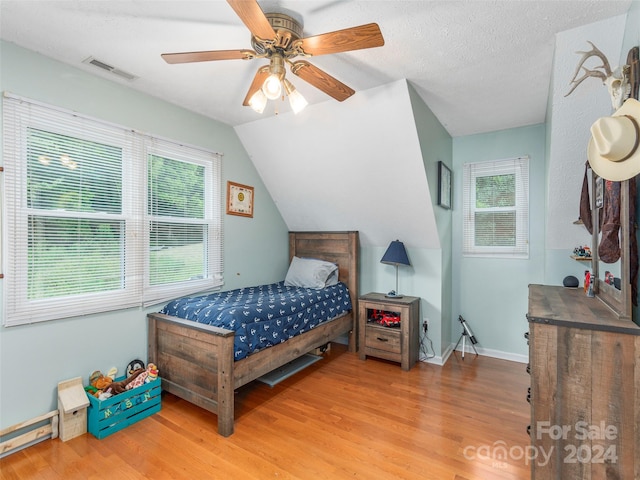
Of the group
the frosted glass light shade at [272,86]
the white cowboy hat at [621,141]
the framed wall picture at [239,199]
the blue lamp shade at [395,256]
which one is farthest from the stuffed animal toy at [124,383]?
the white cowboy hat at [621,141]

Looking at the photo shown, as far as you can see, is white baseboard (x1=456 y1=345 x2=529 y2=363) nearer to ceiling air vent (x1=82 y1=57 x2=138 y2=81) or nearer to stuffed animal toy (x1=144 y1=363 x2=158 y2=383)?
stuffed animal toy (x1=144 y1=363 x2=158 y2=383)

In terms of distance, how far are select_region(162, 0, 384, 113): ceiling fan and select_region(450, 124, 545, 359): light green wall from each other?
2.36 meters

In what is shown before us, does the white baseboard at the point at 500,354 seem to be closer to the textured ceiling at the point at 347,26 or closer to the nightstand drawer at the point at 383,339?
the nightstand drawer at the point at 383,339

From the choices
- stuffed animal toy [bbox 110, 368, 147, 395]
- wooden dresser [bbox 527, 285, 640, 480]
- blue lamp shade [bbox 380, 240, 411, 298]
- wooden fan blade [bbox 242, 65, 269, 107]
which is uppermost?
wooden fan blade [bbox 242, 65, 269, 107]

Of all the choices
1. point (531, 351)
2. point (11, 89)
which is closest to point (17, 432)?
point (11, 89)

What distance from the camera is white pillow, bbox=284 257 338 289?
3537mm

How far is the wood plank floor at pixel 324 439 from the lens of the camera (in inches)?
69.2

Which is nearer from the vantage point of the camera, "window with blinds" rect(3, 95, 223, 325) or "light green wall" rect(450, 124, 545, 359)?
"window with blinds" rect(3, 95, 223, 325)

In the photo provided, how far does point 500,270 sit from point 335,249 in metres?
1.83

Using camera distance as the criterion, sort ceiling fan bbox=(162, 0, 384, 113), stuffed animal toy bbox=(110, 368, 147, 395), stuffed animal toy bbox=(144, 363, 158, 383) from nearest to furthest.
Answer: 1. ceiling fan bbox=(162, 0, 384, 113)
2. stuffed animal toy bbox=(110, 368, 147, 395)
3. stuffed animal toy bbox=(144, 363, 158, 383)

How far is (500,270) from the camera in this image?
343 cm

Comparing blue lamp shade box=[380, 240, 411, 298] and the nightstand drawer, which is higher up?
blue lamp shade box=[380, 240, 411, 298]

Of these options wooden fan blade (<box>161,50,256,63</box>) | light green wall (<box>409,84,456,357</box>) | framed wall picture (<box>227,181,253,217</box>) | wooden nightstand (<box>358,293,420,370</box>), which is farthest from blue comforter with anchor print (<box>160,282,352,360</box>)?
wooden fan blade (<box>161,50,256,63</box>)

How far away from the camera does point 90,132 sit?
2.29m
